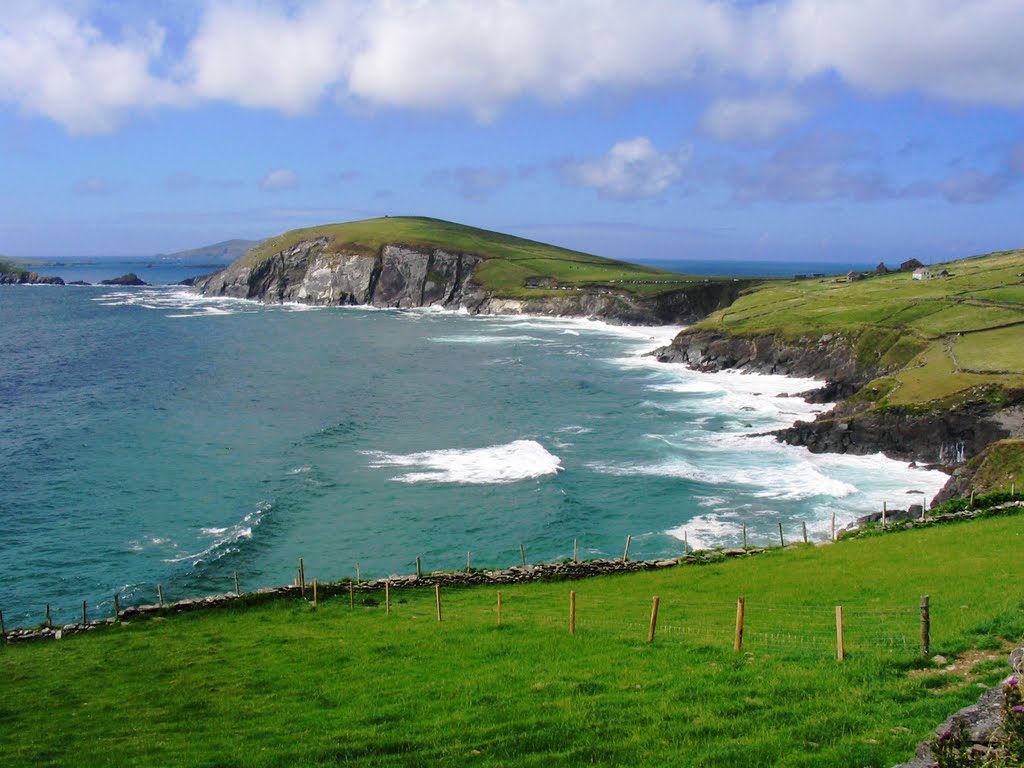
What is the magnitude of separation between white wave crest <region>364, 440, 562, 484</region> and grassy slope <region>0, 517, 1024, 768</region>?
2451 cm

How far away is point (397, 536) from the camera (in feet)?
154

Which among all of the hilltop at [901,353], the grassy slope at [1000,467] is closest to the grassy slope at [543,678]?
the grassy slope at [1000,467]

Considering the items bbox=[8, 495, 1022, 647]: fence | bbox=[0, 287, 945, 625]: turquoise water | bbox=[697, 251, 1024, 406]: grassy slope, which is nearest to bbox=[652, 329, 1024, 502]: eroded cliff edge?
bbox=[697, 251, 1024, 406]: grassy slope

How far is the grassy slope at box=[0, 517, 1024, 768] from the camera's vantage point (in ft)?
45.7

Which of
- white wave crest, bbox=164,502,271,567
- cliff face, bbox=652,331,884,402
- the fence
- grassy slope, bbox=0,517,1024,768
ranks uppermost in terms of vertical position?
cliff face, bbox=652,331,884,402

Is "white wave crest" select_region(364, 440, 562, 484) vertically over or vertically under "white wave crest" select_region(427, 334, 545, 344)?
under

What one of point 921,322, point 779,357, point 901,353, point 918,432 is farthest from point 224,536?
point 921,322

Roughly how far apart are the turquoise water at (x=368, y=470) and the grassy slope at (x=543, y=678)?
40.6 feet

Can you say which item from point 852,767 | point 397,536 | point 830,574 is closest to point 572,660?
point 852,767

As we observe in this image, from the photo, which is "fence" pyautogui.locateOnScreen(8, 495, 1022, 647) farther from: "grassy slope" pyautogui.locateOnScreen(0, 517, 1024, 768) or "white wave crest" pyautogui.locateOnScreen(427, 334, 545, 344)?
"white wave crest" pyautogui.locateOnScreen(427, 334, 545, 344)

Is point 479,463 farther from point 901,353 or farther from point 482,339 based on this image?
point 482,339

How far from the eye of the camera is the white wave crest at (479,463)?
57.6 meters

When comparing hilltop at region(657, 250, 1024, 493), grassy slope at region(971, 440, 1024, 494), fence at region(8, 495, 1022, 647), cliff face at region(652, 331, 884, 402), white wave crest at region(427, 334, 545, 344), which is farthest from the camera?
white wave crest at region(427, 334, 545, 344)

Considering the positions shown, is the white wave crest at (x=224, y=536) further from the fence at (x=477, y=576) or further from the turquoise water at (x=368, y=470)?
the fence at (x=477, y=576)
